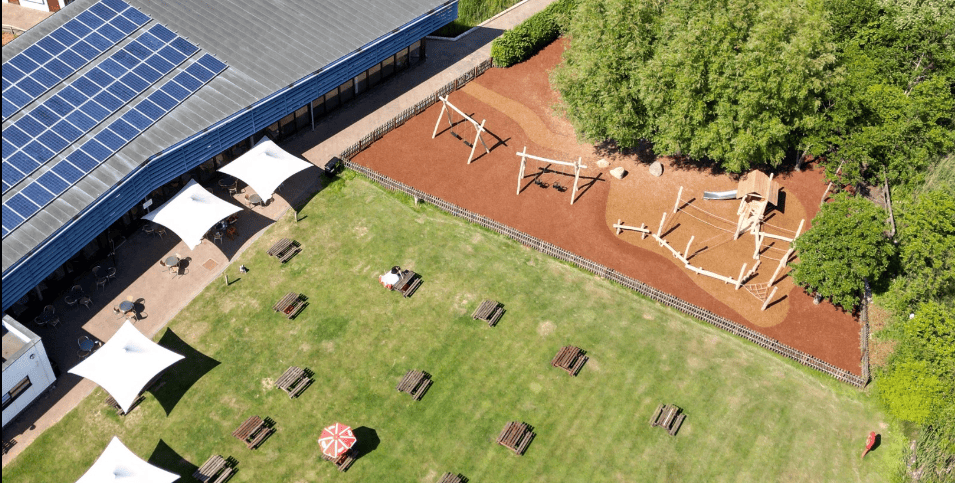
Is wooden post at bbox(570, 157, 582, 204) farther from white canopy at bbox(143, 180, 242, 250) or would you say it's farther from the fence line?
white canopy at bbox(143, 180, 242, 250)

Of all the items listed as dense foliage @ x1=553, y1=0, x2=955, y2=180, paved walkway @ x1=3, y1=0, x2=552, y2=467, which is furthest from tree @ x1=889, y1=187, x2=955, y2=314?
paved walkway @ x1=3, y1=0, x2=552, y2=467

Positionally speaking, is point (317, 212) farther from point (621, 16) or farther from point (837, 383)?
point (837, 383)

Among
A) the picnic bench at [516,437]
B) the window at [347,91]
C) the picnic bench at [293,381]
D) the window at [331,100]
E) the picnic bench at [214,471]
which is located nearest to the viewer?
the picnic bench at [214,471]

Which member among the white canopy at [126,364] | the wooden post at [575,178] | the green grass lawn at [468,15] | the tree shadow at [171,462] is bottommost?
the tree shadow at [171,462]

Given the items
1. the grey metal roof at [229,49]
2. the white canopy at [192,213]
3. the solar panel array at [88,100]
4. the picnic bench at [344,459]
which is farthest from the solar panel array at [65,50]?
the picnic bench at [344,459]

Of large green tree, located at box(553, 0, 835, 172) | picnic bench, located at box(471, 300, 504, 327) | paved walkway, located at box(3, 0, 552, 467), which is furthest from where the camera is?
large green tree, located at box(553, 0, 835, 172)

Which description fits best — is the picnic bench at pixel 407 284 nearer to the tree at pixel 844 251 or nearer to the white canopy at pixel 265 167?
the white canopy at pixel 265 167

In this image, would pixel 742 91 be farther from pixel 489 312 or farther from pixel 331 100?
pixel 331 100
